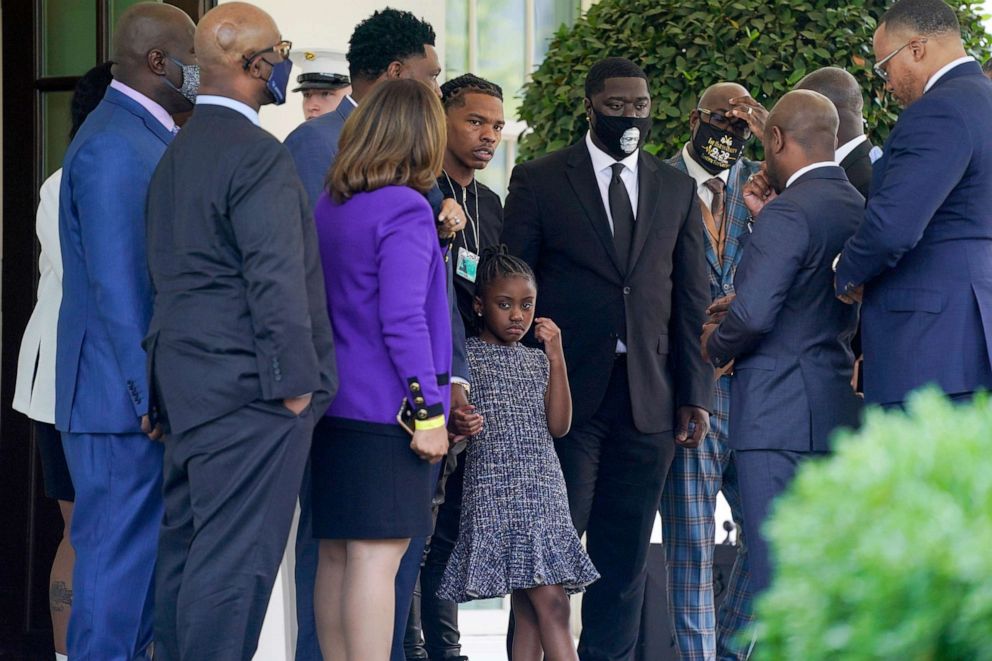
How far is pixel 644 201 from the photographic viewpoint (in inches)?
180

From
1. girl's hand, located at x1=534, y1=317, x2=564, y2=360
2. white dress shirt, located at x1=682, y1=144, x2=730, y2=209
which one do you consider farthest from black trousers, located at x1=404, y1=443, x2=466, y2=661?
white dress shirt, located at x1=682, y1=144, x2=730, y2=209

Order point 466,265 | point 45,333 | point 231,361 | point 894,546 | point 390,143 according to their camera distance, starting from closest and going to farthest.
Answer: point 894,546 → point 231,361 → point 390,143 → point 45,333 → point 466,265

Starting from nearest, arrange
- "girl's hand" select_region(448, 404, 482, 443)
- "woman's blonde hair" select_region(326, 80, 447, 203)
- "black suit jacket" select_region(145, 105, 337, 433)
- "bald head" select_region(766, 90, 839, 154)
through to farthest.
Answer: "black suit jacket" select_region(145, 105, 337, 433), "woman's blonde hair" select_region(326, 80, 447, 203), "bald head" select_region(766, 90, 839, 154), "girl's hand" select_region(448, 404, 482, 443)

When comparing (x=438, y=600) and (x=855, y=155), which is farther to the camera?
(x=438, y=600)

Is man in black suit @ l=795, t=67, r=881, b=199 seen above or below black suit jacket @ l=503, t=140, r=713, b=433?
above

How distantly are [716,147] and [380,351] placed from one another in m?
1.98

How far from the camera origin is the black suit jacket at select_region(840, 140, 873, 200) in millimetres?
4492

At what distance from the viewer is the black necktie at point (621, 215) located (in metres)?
4.55

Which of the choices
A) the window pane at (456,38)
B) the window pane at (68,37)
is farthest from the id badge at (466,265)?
the window pane at (456,38)

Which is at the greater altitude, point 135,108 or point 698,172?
point 135,108

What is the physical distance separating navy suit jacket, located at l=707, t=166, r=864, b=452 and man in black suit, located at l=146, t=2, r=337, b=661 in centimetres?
134

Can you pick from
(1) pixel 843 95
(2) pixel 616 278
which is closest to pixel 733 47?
(1) pixel 843 95

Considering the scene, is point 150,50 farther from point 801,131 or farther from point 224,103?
point 801,131

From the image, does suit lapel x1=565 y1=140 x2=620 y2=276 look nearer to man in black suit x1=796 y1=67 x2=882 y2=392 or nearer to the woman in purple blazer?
man in black suit x1=796 y1=67 x2=882 y2=392
